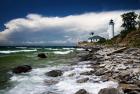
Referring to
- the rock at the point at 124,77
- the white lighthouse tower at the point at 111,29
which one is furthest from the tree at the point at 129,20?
the rock at the point at 124,77

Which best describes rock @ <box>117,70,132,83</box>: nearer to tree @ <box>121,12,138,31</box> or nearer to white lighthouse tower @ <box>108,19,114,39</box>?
tree @ <box>121,12,138,31</box>

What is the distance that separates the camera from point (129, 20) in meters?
83.6

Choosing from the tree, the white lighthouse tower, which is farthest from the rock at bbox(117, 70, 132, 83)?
the white lighthouse tower

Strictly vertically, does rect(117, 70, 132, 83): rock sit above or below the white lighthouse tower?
below

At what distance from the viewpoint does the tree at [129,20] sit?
8200cm

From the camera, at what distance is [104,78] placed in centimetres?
1894

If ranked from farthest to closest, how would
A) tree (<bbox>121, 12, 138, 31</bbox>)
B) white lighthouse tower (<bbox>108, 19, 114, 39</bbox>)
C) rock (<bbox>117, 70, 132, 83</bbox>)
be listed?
white lighthouse tower (<bbox>108, 19, 114, 39</bbox>), tree (<bbox>121, 12, 138, 31</bbox>), rock (<bbox>117, 70, 132, 83</bbox>)

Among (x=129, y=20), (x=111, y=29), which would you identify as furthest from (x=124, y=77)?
(x=111, y=29)

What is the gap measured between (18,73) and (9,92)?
8.52 metres

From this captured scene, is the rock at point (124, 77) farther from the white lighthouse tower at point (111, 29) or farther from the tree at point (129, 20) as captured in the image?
the white lighthouse tower at point (111, 29)

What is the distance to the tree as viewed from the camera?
8200cm

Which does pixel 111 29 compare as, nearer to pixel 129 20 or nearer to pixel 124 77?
pixel 129 20

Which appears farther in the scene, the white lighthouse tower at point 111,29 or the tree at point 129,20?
the white lighthouse tower at point 111,29

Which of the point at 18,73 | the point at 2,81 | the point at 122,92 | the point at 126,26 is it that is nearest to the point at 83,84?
the point at 122,92
